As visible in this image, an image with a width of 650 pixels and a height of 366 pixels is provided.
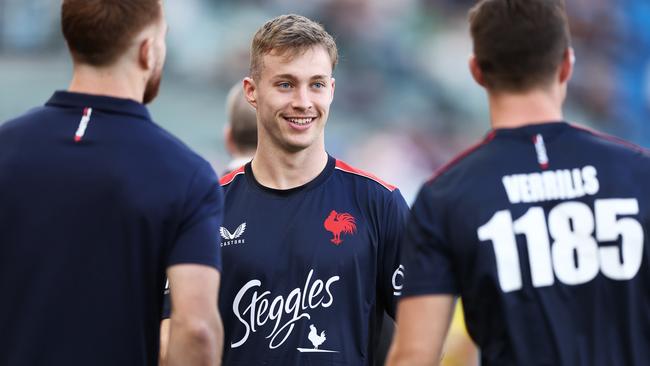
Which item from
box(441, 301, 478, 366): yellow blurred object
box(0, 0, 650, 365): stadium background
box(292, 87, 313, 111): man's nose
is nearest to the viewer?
box(292, 87, 313, 111): man's nose

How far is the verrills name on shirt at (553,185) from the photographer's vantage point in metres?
3.21

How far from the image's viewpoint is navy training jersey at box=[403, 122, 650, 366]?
3176mm

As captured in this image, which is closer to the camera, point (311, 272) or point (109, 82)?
point (109, 82)

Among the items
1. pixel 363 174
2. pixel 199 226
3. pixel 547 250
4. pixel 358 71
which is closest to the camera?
pixel 547 250

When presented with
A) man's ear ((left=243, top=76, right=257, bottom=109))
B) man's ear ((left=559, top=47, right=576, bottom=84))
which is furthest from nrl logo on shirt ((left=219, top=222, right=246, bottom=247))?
man's ear ((left=559, top=47, right=576, bottom=84))

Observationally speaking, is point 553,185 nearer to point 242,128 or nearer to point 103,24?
point 103,24

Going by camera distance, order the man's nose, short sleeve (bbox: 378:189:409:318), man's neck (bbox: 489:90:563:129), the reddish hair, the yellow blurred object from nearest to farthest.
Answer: man's neck (bbox: 489:90:563:129), the reddish hair, short sleeve (bbox: 378:189:409:318), the man's nose, the yellow blurred object

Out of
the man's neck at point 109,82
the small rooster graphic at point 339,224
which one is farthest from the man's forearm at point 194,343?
the small rooster graphic at point 339,224

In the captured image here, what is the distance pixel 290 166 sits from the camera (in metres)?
4.64

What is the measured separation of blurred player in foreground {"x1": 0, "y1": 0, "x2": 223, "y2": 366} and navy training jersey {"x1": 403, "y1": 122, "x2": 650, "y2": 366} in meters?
0.71

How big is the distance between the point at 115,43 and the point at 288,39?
1308 mm

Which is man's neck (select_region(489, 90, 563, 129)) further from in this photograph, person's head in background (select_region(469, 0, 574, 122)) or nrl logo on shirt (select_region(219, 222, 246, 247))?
nrl logo on shirt (select_region(219, 222, 246, 247))

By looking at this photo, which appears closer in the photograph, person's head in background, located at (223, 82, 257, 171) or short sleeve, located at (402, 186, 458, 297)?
short sleeve, located at (402, 186, 458, 297)

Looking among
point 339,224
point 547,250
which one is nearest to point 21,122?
point 339,224
